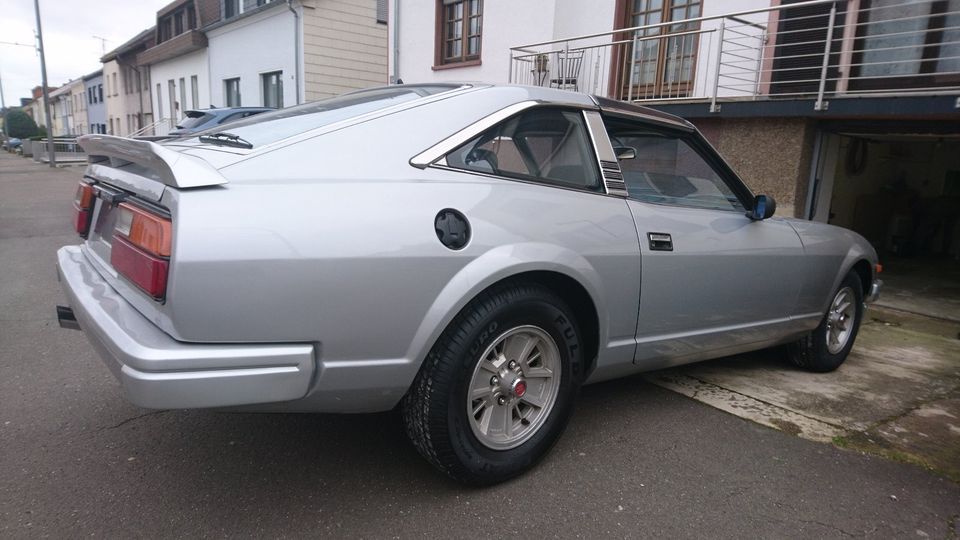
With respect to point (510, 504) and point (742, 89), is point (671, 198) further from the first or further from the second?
point (742, 89)

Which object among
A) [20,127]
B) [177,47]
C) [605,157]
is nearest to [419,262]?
[605,157]

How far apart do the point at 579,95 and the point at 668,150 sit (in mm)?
717

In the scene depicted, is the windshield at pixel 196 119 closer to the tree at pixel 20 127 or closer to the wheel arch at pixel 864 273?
the wheel arch at pixel 864 273

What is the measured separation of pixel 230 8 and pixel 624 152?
24.3m

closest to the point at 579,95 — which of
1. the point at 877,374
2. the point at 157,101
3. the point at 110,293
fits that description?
the point at 110,293

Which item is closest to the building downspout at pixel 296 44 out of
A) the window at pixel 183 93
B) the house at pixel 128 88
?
the window at pixel 183 93

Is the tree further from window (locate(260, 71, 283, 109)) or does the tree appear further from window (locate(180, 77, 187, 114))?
window (locate(260, 71, 283, 109))

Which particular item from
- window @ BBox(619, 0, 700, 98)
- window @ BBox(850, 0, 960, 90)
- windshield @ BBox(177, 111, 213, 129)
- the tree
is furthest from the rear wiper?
the tree

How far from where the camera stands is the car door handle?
306 cm

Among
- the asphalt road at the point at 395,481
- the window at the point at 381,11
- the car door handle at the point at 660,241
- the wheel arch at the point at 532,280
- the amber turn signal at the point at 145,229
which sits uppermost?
the window at the point at 381,11

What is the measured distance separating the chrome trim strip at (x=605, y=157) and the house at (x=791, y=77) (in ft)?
15.5

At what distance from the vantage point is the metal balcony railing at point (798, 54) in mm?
6930

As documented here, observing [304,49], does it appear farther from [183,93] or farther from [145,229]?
[145,229]

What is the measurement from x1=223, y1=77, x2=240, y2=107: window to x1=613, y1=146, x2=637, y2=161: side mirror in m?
21.8
